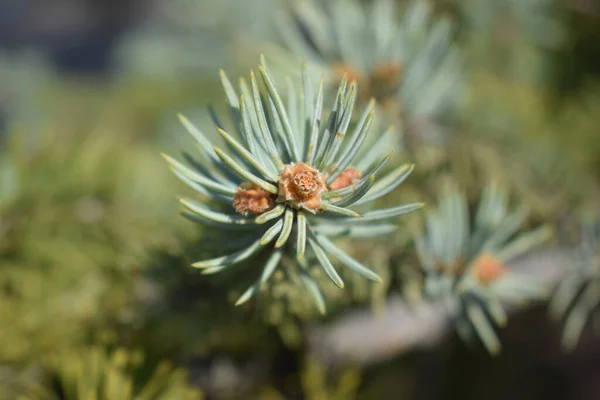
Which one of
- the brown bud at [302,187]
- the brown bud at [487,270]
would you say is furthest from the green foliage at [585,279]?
the brown bud at [302,187]

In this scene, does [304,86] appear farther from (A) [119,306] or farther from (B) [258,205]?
(A) [119,306]

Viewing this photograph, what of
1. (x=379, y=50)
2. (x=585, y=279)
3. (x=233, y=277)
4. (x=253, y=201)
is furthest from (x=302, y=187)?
(x=585, y=279)

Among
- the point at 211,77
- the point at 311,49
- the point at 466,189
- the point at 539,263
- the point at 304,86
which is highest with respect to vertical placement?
the point at 211,77

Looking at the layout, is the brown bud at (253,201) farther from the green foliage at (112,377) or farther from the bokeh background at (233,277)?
the green foliage at (112,377)

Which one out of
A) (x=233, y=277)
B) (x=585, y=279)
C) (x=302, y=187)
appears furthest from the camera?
(x=585, y=279)

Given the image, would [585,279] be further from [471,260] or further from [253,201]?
[253,201]

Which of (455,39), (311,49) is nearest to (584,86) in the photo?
(455,39)

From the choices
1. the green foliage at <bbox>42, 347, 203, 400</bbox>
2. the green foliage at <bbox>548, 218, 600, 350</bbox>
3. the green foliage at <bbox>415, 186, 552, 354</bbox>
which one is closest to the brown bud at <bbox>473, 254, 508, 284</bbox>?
the green foliage at <bbox>415, 186, 552, 354</bbox>

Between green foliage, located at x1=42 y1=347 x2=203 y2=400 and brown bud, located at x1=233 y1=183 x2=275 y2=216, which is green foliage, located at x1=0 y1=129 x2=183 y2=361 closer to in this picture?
green foliage, located at x1=42 y1=347 x2=203 y2=400
